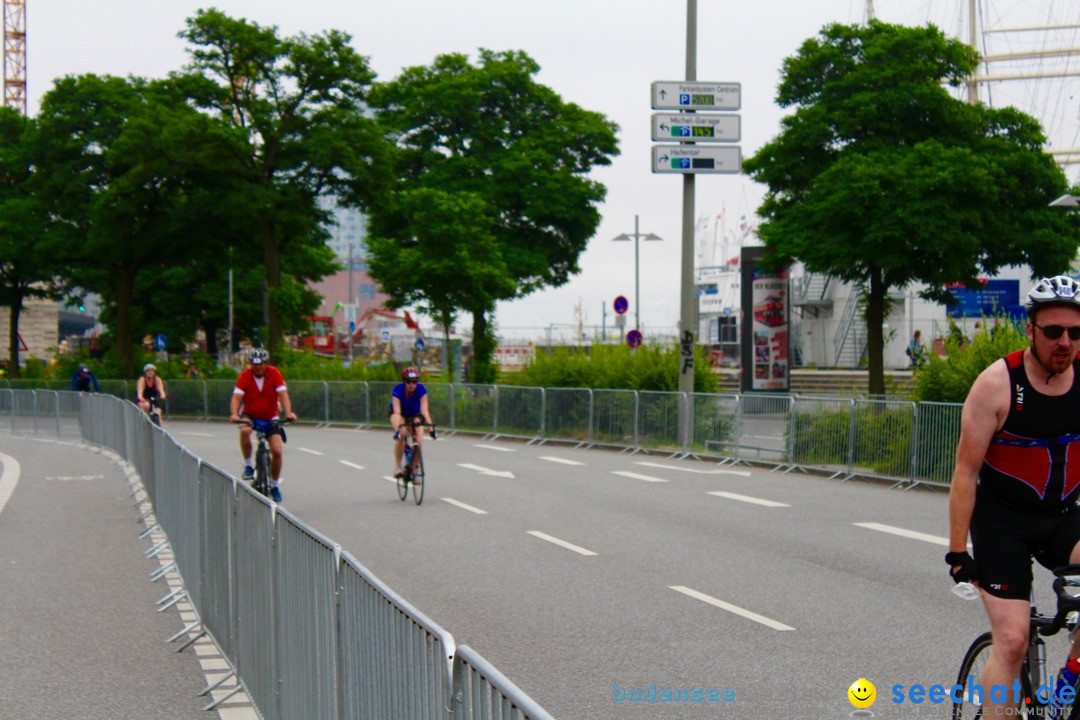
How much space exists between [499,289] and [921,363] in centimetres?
1951

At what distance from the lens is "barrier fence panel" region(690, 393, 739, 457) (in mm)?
23281

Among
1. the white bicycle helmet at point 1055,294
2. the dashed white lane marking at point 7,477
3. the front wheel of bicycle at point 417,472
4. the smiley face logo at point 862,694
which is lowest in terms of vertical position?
the dashed white lane marking at point 7,477

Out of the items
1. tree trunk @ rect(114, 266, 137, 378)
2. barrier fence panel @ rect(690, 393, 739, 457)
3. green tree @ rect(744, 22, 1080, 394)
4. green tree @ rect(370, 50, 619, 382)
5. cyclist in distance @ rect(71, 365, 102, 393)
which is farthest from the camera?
green tree @ rect(370, 50, 619, 382)

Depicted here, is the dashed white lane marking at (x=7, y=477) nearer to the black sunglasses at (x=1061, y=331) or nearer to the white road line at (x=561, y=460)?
the white road line at (x=561, y=460)

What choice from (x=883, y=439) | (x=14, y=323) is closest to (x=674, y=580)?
(x=883, y=439)

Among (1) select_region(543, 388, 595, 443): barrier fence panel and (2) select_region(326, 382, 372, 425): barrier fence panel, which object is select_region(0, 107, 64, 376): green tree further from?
(1) select_region(543, 388, 595, 443): barrier fence panel

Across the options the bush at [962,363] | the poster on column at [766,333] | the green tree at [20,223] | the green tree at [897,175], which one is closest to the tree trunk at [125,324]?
the green tree at [20,223]

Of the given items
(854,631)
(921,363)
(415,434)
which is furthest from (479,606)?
(921,363)

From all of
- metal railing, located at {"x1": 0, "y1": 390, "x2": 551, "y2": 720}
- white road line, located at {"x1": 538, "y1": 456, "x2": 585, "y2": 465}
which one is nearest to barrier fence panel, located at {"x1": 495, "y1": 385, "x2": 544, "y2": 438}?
white road line, located at {"x1": 538, "y1": 456, "x2": 585, "y2": 465}

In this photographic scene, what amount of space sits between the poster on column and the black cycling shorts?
3149 cm

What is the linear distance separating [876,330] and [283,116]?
20.9 m

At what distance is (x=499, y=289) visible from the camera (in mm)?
38375

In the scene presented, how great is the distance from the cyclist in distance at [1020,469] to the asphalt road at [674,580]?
1.69 metres

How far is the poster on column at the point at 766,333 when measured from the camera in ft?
119
